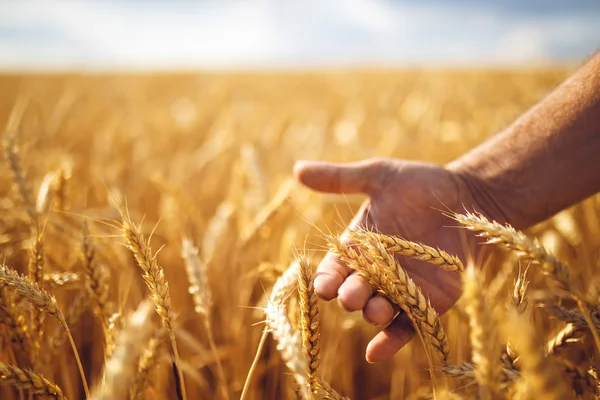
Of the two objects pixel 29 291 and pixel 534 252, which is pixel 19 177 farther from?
pixel 534 252

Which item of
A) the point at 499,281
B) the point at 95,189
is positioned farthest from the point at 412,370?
the point at 95,189

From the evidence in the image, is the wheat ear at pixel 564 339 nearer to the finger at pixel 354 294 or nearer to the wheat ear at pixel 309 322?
→ the finger at pixel 354 294

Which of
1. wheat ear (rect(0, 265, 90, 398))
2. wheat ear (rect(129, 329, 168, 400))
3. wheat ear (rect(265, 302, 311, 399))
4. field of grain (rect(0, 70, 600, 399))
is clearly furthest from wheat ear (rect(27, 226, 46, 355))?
wheat ear (rect(265, 302, 311, 399))

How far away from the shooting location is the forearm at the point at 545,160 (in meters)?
1.20

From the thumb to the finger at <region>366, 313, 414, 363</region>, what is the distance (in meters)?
0.56

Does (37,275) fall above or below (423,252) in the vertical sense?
above

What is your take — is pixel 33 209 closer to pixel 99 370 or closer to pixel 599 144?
pixel 99 370

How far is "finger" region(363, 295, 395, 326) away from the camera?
93 cm

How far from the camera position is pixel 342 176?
138 centimetres

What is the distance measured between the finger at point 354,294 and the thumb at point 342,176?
0.50 m

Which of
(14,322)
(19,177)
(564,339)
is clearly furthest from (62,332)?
(564,339)

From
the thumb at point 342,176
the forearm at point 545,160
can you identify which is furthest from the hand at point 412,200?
the forearm at point 545,160

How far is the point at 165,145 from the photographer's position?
379cm

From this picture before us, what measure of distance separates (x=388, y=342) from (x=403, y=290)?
0.77 ft
